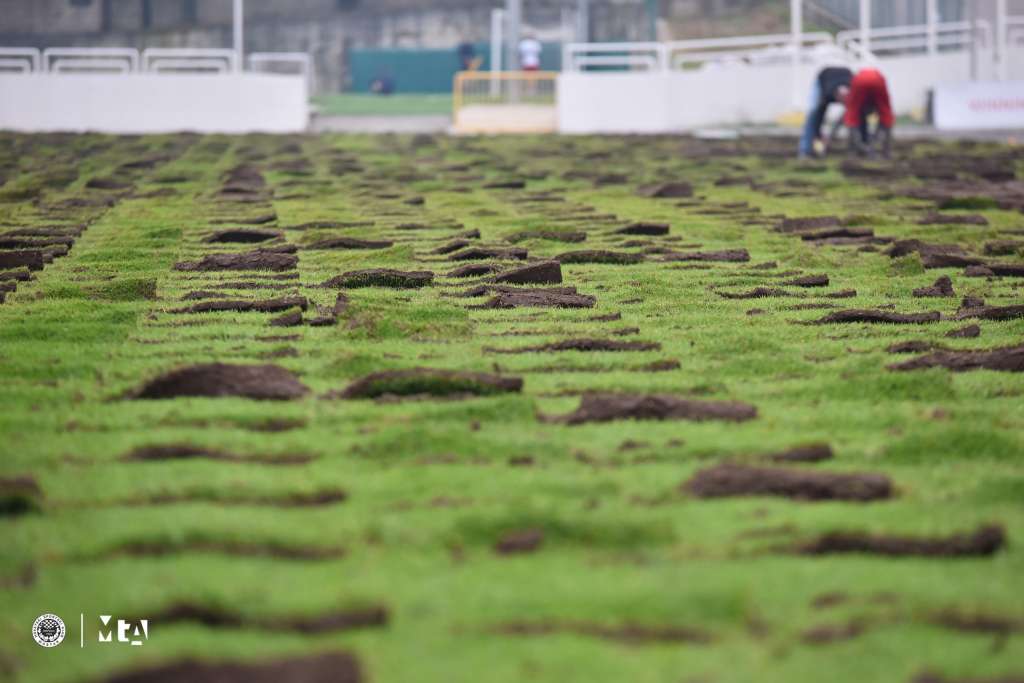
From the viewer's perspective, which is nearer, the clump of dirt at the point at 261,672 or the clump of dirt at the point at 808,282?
the clump of dirt at the point at 261,672

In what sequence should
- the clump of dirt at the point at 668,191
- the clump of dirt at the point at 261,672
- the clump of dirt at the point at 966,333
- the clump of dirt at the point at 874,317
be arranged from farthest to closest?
the clump of dirt at the point at 668,191 < the clump of dirt at the point at 874,317 < the clump of dirt at the point at 966,333 < the clump of dirt at the point at 261,672

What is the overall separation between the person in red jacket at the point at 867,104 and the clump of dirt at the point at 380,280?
41.0ft

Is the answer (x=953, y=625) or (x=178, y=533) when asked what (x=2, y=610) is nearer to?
(x=178, y=533)

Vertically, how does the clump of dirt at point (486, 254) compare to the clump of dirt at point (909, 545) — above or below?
above

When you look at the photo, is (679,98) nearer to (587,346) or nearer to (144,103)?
(144,103)

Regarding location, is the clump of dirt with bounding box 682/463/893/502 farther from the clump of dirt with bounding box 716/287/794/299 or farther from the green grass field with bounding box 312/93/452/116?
the green grass field with bounding box 312/93/452/116

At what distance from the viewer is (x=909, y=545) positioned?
3.29 meters

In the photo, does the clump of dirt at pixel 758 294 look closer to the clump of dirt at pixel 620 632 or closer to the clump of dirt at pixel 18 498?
the clump of dirt at pixel 18 498

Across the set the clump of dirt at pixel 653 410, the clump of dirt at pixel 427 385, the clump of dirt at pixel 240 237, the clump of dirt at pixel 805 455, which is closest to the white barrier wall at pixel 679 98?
the clump of dirt at pixel 240 237

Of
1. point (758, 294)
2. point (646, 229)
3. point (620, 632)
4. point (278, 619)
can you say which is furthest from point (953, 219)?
point (278, 619)

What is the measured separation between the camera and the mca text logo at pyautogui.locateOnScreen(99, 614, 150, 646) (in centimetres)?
275

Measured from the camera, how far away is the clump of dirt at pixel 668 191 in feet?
44.3

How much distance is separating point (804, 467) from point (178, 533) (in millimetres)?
1528

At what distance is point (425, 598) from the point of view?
2.92 metres
